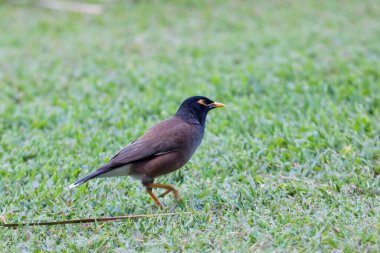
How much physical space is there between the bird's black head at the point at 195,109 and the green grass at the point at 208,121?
0.53m

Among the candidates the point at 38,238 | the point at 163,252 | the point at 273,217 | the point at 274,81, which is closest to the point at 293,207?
the point at 273,217

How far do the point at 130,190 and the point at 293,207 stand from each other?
1592mm

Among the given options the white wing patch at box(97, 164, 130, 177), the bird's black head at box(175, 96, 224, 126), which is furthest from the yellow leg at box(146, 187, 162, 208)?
the bird's black head at box(175, 96, 224, 126)

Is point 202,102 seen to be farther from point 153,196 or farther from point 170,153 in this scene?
point 153,196

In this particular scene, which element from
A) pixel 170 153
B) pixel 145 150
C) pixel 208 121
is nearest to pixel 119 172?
pixel 145 150

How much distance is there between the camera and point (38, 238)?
466 cm

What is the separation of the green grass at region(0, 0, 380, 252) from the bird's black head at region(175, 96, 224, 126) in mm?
534

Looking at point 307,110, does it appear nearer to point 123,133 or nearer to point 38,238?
point 123,133

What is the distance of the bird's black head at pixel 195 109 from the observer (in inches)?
228

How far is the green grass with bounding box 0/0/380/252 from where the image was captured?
183 inches

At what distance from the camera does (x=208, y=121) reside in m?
7.68

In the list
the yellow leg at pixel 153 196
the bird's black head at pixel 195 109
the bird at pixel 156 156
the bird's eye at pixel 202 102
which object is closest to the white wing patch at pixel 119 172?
the bird at pixel 156 156

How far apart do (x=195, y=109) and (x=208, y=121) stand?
5.96 ft

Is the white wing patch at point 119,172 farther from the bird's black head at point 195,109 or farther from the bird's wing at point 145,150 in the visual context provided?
the bird's black head at point 195,109
